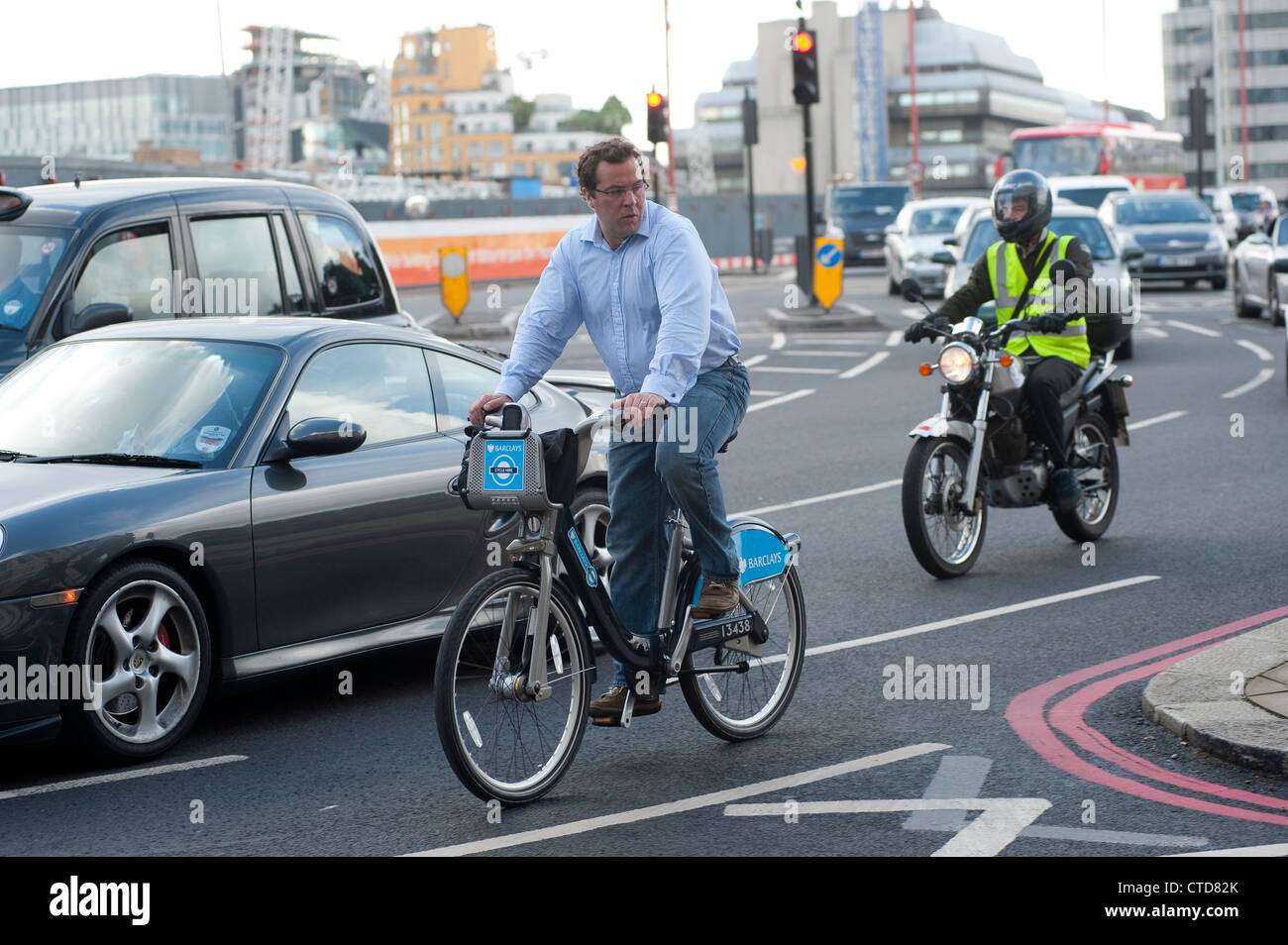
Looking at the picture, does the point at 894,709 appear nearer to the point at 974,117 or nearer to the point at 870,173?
the point at 870,173

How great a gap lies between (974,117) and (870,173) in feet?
90.0

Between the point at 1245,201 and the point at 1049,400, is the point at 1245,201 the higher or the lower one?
the higher one

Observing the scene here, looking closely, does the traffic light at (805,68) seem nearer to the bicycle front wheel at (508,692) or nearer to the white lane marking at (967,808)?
the bicycle front wheel at (508,692)

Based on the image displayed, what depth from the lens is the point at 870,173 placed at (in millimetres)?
95438

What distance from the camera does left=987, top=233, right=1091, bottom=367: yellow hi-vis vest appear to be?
9.18 meters

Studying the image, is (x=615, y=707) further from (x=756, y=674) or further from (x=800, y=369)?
(x=800, y=369)

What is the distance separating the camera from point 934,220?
3095 cm

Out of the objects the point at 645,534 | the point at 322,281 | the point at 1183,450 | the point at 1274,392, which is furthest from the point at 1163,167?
the point at 645,534

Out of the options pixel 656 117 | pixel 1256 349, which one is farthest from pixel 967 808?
pixel 656 117

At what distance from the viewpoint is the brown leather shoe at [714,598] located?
579 centimetres

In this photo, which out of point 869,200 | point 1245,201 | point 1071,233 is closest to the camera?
point 1071,233

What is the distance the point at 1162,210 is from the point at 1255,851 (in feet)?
95.5

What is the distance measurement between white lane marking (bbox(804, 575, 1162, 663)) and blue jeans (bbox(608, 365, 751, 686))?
165cm

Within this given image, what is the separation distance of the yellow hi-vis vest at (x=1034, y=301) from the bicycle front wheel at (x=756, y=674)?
3.40 m
